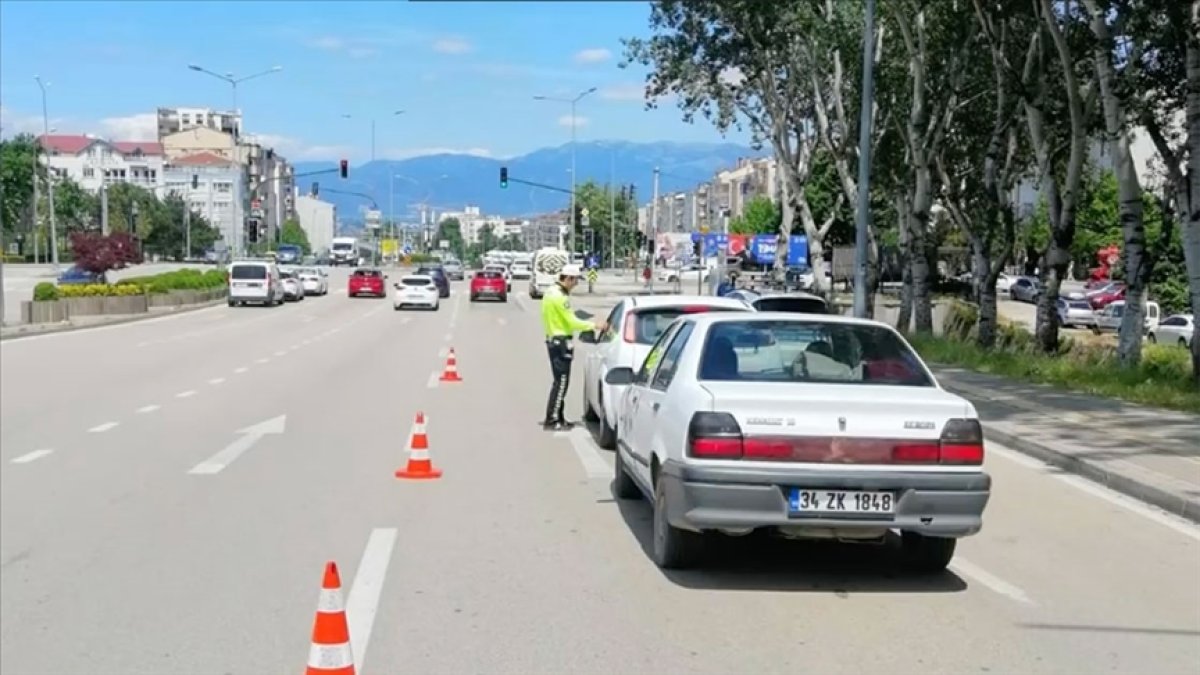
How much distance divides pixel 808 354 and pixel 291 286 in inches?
2214

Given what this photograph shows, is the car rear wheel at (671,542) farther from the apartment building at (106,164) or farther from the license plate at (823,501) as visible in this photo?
the apartment building at (106,164)

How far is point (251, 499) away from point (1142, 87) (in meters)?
18.7

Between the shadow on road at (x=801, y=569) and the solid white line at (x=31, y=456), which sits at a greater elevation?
the shadow on road at (x=801, y=569)

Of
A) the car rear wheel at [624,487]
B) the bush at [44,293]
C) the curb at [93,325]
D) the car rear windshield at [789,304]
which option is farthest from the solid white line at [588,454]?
the bush at [44,293]

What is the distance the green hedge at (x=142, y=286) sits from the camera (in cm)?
4001

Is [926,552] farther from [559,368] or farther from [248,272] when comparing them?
[248,272]

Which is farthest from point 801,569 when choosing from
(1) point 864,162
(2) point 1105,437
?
(1) point 864,162

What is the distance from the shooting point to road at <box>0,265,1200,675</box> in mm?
6246

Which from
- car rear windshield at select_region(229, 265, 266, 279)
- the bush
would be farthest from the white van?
the bush

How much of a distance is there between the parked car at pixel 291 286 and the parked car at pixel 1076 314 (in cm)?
3453

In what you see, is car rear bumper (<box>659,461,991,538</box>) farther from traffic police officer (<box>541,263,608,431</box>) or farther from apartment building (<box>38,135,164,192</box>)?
apartment building (<box>38,135,164,192</box>)

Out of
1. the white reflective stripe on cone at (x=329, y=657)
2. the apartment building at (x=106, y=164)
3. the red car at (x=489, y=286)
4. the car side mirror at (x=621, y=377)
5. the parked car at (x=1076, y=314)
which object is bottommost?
the parked car at (x=1076, y=314)

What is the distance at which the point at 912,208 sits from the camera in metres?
34.2

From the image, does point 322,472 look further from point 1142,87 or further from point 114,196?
point 114,196
